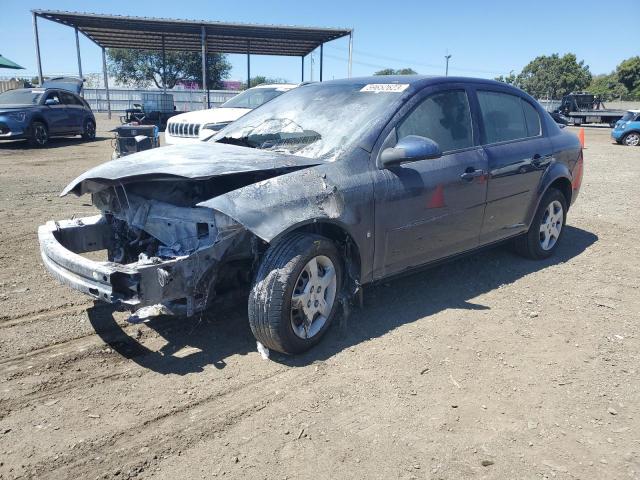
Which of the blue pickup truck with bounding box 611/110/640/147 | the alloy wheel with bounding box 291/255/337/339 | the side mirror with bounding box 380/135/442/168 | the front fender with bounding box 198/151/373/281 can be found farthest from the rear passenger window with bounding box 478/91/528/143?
the blue pickup truck with bounding box 611/110/640/147

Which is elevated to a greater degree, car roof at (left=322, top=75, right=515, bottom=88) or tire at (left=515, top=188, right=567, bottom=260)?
car roof at (left=322, top=75, right=515, bottom=88)

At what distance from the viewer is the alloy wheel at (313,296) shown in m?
3.28

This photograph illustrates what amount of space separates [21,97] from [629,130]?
21.7 m

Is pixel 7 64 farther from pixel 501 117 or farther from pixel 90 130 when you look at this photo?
pixel 501 117

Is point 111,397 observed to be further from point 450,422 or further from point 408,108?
point 408,108

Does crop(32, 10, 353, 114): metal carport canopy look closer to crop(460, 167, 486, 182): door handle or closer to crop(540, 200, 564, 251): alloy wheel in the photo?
crop(540, 200, 564, 251): alloy wheel

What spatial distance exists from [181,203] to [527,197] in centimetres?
331

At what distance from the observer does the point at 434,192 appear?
394 centimetres

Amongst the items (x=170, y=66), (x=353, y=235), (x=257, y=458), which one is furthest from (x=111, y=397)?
(x=170, y=66)

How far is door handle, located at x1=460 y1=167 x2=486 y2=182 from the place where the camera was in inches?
164

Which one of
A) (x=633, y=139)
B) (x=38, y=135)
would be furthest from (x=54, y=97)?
(x=633, y=139)

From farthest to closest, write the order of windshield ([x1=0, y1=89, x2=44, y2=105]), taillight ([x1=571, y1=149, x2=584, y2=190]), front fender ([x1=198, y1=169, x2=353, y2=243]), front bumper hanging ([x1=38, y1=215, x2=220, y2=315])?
1. windshield ([x1=0, y1=89, x2=44, y2=105])
2. taillight ([x1=571, y1=149, x2=584, y2=190])
3. front fender ([x1=198, y1=169, x2=353, y2=243])
4. front bumper hanging ([x1=38, y1=215, x2=220, y2=315])

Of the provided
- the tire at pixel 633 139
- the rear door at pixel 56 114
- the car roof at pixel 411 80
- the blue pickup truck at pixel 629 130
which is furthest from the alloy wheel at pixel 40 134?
the tire at pixel 633 139

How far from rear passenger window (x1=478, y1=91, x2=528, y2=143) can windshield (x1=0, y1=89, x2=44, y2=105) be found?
1447 centimetres
